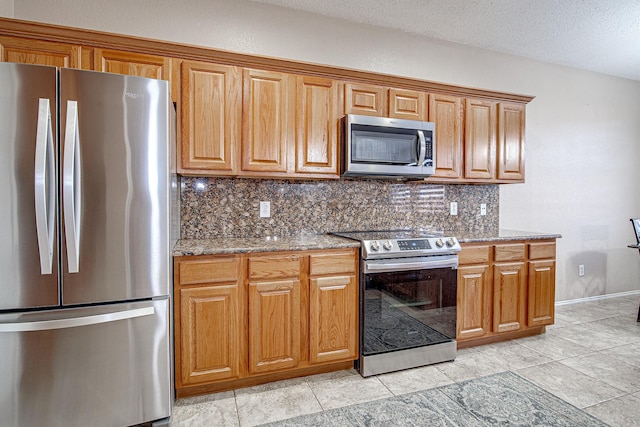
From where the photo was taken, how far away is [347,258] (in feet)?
7.52

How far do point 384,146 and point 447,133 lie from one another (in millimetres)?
713

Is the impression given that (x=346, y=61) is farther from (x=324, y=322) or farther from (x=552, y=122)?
(x=552, y=122)

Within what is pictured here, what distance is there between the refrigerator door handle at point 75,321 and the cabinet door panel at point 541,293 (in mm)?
2982

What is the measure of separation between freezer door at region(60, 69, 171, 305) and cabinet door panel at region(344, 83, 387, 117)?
1.38 metres

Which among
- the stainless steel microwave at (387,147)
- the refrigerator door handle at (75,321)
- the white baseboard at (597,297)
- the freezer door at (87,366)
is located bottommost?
the white baseboard at (597,297)

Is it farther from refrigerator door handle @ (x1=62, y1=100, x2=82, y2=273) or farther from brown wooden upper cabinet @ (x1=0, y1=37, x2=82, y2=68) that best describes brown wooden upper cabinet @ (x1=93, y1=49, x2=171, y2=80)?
refrigerator door handle @ (x1=62, y1=100, x2=82, y2=273)

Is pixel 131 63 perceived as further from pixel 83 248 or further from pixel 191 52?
pixel 83 248

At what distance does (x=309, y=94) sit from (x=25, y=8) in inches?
79.2

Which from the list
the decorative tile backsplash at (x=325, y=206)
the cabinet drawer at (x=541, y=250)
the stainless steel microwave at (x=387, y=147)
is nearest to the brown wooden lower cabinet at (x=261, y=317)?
the decorative tile backsplash at (x=325, y=206)

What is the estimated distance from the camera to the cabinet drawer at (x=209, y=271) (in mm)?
1971

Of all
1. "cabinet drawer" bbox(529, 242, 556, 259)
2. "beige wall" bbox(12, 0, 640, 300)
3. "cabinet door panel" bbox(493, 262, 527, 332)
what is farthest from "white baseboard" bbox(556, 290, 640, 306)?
"cabinet door panel" bbox(493, 262, 527, 332)

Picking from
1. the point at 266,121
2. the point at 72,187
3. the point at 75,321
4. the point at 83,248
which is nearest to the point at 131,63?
the point at 266,121

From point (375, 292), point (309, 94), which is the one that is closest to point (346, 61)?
point (309, 94)

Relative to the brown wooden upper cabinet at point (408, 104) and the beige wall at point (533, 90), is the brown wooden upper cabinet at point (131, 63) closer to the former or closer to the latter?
the beige wall at point (533, 90)
